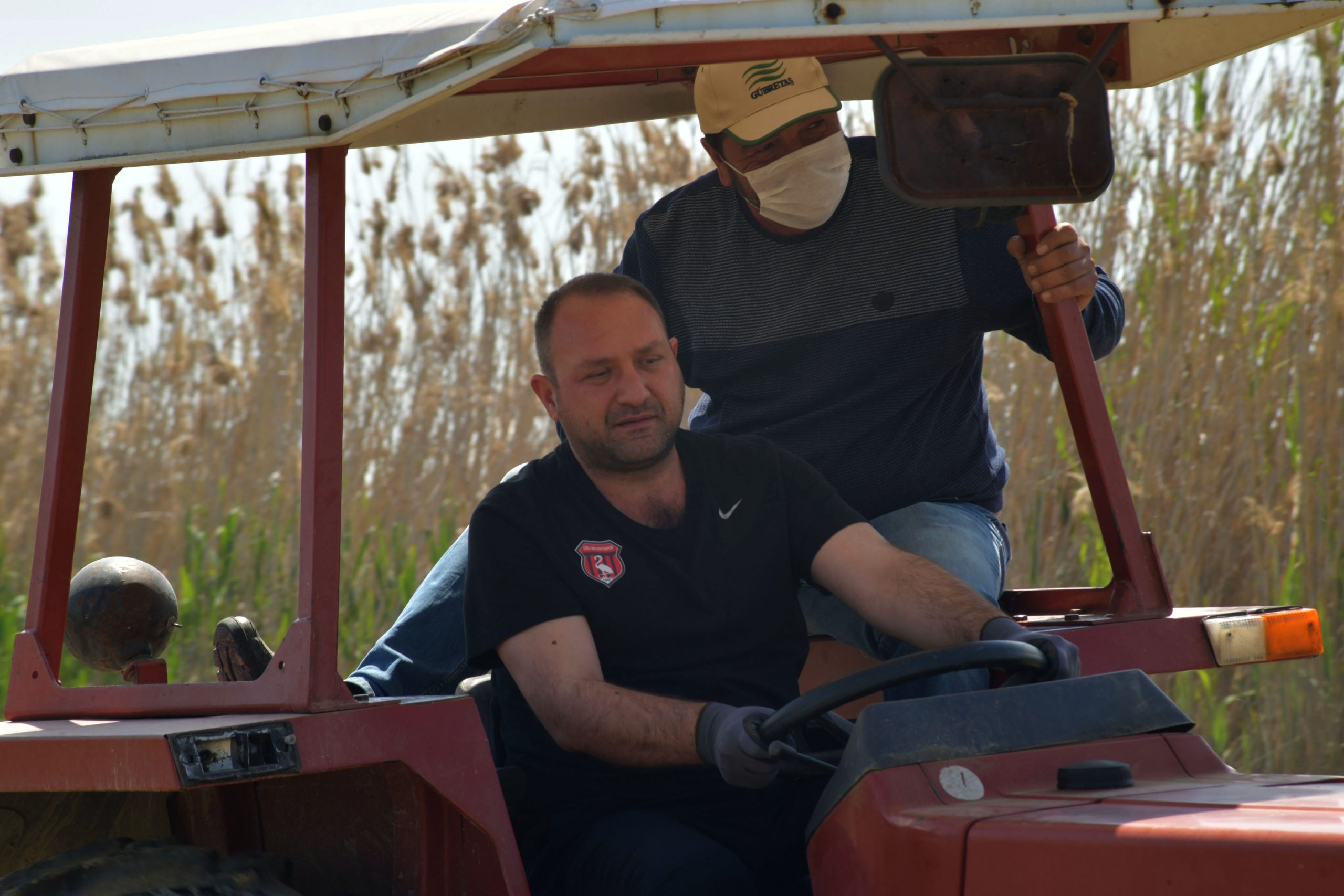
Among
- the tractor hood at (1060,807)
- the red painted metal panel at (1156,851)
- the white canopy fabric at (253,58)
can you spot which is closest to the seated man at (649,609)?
the tractor hood at (1060,807)

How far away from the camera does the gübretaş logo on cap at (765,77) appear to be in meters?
3.02

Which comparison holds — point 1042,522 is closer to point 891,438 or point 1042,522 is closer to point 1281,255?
point 1281,255

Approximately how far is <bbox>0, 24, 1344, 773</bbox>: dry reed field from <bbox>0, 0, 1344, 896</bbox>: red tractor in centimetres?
253

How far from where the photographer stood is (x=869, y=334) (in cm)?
330

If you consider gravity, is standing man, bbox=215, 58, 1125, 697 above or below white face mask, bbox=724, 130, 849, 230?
below

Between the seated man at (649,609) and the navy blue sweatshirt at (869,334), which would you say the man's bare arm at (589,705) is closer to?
the seated man at (649,609)

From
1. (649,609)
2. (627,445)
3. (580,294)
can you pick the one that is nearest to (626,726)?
(649,609)

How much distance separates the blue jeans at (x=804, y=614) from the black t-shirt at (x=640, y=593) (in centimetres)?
23

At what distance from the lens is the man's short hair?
2.79 metres

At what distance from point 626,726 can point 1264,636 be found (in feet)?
4.12

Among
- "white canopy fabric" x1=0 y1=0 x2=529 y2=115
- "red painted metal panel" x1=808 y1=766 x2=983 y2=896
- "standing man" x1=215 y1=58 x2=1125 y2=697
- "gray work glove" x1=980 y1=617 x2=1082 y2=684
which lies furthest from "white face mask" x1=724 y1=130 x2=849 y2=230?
"red painted metal panel" x1=808 y1=766 x2=983 y2=896

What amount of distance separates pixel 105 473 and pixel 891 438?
3864 mm

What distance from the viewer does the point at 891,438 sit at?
3.28 meters

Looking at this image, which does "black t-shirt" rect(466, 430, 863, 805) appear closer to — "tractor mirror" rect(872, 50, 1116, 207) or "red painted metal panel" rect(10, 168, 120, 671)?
"red painted metal panel" rect(10, 168, 120, 671)
